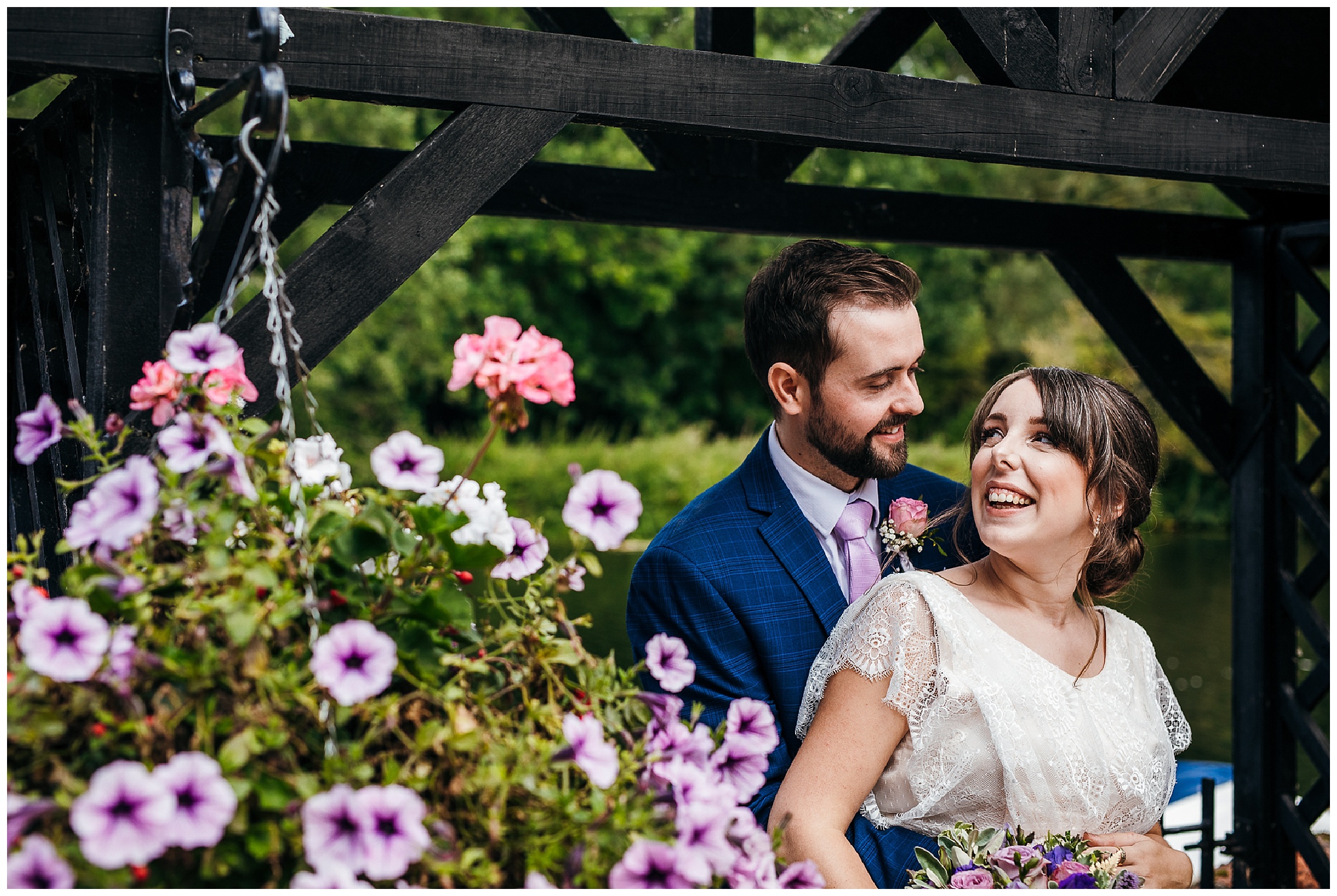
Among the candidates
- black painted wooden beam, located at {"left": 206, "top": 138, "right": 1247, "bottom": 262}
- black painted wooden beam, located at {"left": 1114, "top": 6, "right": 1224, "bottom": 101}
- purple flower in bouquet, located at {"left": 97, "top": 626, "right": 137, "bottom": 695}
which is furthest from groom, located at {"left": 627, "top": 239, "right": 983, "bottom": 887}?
purple flower in bouquet, located at {"left": 97, "top": 626, "right": 137, "bottom": 695}

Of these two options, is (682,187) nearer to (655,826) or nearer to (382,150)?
(382,150)

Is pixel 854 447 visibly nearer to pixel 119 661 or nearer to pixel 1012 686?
pixel 1012 686

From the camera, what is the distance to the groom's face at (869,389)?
2.46 m

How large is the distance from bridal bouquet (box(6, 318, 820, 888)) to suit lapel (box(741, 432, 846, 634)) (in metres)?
0.98

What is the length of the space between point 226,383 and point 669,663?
655mm

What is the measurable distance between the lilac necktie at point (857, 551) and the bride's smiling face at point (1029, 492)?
41 cm

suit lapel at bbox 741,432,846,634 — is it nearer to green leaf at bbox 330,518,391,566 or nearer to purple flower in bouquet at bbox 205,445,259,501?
green leaf at bbox 330,518,391,566

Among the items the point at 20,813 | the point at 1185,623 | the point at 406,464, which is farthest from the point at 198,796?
the point at 1185,623

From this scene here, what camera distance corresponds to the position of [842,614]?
7.52 feet

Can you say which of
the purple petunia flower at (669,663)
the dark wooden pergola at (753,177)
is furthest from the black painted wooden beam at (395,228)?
the purple petunia flower at (669,663)

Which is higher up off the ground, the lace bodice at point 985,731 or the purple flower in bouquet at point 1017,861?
the lace bodice at point 985,731

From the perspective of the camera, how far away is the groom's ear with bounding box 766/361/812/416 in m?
2.56

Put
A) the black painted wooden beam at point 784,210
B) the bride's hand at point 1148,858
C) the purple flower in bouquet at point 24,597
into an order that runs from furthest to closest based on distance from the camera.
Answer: the black painted wooden beam at point 784,210, the bride's hand at point 1148,858, the purple flower in bouquet at point 24,597

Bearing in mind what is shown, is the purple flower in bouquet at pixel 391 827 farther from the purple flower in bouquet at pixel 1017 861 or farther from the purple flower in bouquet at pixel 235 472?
the purple flower in bouquet at pixel 1017 861
